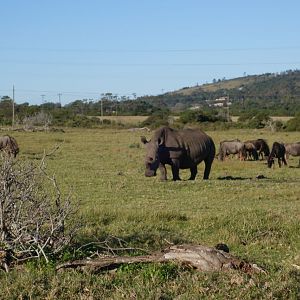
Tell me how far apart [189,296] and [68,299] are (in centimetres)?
133

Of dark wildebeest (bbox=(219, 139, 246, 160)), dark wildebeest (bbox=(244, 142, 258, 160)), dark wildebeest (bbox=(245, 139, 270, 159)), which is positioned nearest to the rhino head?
dark wildebeest (bbox=(219, 139, 246, 160))

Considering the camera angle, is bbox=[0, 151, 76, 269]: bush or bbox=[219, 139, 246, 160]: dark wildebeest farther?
bbox=[219, 139, 246, 160]: dark wildebeest

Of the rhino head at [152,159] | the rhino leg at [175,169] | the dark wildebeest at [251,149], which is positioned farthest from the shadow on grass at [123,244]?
the dark wildebeest at [251,149]

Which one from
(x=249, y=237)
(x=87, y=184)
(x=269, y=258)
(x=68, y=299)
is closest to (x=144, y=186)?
(x=87, y=184)

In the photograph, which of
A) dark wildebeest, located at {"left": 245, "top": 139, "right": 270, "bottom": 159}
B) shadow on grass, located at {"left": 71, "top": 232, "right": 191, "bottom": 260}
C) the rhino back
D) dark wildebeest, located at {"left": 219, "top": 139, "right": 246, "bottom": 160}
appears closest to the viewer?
shadow on grass, located at {"left": 71, "top": 232, "right": 191, "bottom": 260}

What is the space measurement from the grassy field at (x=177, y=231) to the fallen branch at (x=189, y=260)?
A: 0.53ft

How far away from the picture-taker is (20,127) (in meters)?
68.5

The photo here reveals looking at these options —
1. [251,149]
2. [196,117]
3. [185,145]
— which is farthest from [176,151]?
[196,117]

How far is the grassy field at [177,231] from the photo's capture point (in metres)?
7.05

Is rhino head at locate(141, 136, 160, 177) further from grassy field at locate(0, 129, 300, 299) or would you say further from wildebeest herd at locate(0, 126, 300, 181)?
grassy field at locate(0, 129, 300, 299)

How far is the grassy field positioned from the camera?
7.05 m

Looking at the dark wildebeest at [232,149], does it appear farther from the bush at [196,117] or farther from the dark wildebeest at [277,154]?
the bush at [196,117]

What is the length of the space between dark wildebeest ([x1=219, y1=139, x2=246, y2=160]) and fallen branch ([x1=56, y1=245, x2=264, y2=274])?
27.1m

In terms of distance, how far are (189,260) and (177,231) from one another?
13.0 feet
